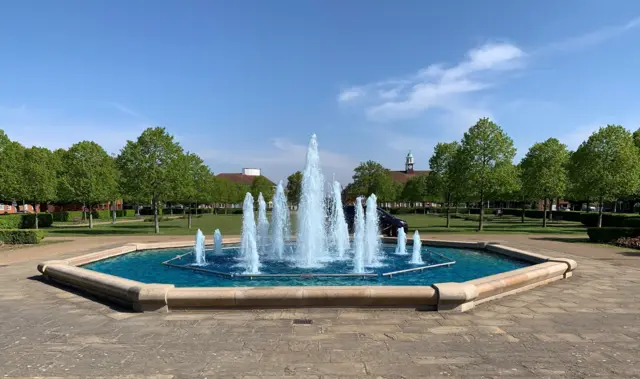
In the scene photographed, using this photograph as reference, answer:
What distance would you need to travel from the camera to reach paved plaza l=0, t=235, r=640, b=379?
4.74 meters

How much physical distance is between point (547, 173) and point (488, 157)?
37.7ft

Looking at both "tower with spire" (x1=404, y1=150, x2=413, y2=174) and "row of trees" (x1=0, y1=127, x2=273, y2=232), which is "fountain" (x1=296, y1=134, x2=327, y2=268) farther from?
"tower with spire" (x1=404, y1=150, x2=413, y2=174)

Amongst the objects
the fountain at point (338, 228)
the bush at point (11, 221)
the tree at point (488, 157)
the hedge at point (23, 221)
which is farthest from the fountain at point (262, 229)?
the bush at point (11, 221)

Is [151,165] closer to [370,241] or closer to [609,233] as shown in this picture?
[370,241]

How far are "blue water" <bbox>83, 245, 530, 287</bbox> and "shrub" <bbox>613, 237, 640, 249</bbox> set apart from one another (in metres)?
8.07

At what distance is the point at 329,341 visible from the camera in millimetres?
5656

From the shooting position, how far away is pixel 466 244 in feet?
59.6

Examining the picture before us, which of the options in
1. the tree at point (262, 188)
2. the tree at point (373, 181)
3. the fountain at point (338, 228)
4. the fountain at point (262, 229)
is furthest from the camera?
the tree at point (262, 188)

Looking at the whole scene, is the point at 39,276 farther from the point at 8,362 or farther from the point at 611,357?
the point at 611,357

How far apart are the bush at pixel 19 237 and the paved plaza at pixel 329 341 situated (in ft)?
47.5

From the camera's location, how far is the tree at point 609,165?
2977 cm

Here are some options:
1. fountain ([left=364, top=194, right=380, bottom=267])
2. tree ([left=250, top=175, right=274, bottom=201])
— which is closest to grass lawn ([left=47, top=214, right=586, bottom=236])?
fountain ([left=364, top=194, right=380, bottom=267])

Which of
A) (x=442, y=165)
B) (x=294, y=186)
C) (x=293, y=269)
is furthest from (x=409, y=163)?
(x=293, y=269)

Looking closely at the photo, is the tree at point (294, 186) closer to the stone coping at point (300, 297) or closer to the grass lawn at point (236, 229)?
the grass lawn at point (236, 229)
